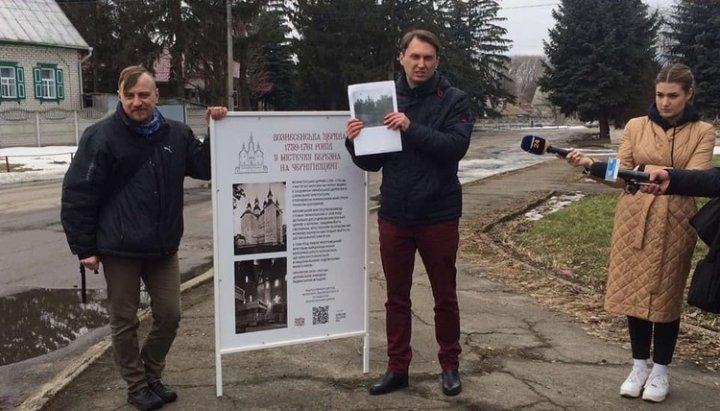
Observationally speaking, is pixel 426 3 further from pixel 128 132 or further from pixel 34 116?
pixel 128 132

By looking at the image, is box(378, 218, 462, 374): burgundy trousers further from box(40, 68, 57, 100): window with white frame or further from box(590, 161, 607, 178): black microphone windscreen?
box(40, 68, 57, 100): window with white frame

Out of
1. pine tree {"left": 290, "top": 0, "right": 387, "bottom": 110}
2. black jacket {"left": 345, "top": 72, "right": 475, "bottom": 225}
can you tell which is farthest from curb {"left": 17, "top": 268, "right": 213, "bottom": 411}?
pine tree {"left": 290, "top": 0, "right": 387, "bottom": 110}

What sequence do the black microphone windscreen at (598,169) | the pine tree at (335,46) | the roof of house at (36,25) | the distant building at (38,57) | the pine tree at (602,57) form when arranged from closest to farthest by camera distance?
1. the black microphone windscreen at (598,169)
2. the distant building at (38,57)
3. the roof of house at (36,25)
4. the pine tree at (602,57)
5. the pine tree at (335,46)

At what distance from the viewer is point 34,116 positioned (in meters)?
34.8

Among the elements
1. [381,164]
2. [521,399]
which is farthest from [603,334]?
[381,164]

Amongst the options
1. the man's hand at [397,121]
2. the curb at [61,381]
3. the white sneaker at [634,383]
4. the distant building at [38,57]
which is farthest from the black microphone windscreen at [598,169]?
the distant building at [38,57]

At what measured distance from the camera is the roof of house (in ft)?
120

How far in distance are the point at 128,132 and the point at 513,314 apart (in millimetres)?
3752

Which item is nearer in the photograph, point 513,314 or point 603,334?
point 603,334

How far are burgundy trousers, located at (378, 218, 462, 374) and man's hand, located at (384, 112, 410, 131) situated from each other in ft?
2.06

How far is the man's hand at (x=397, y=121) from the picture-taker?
3938 millimetres

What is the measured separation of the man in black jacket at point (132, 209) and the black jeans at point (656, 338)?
2.82 meters

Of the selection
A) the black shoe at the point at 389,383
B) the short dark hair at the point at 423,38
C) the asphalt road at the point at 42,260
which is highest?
the short dark hair at the point at 423,38

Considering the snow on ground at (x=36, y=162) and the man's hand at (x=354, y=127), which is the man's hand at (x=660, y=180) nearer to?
the man's hand at (x=354, y=127)
